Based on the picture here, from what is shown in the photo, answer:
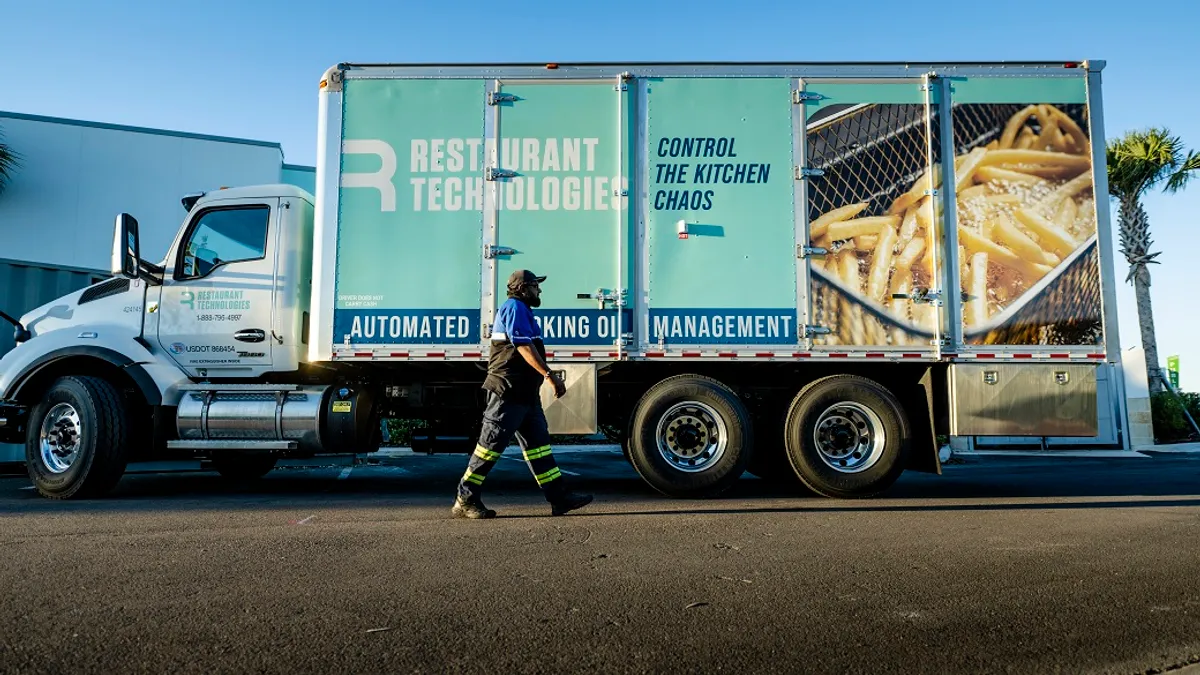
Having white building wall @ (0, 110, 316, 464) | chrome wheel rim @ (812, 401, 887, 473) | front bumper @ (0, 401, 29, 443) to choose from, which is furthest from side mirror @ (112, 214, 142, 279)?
white building wall @ (0, 110, 316, 464)

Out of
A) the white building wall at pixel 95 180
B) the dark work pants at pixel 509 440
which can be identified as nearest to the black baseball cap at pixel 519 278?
the dark work pants at pixel 509 440

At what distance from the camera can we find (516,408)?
535 cm

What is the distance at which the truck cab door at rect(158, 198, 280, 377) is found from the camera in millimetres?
6996

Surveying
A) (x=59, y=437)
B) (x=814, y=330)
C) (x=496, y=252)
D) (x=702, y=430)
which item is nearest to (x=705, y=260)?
(x=814, y=330)

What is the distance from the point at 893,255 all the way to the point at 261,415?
565 centimetres

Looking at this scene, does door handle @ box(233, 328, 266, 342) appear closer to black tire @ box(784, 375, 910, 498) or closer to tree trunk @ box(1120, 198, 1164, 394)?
black tire @ box(784, 375, 910, 498)

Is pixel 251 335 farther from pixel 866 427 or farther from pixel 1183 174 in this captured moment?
pixel 1183 174

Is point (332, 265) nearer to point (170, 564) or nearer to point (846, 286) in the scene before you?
point (170, 564)

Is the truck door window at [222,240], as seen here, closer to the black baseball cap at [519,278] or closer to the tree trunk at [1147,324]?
the black baseball cap at [519,278]

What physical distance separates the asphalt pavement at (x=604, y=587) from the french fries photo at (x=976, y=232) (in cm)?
178

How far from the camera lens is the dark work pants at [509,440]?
5289mm

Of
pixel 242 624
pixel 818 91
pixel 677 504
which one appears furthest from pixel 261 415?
pixel 818 91

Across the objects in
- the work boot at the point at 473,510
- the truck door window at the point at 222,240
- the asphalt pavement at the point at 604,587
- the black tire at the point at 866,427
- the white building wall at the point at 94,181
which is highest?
the white building wall at the point at 94,181

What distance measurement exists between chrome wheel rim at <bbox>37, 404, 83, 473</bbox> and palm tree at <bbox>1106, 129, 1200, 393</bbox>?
21.6m
